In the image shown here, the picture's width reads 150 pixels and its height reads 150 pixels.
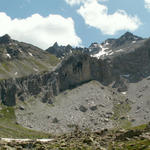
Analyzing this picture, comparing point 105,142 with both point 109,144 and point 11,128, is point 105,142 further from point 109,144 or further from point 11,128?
point 11,128

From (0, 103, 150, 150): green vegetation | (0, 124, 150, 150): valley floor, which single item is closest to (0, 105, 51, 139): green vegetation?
(0, 103, 150, 150): green vegetation

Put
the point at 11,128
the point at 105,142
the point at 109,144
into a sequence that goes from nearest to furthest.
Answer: the point at 109,144, the point at 105,142, the point at 11,128

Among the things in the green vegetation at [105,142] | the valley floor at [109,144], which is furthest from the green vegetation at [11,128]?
the valley floor at [109,144]

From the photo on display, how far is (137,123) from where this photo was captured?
176125 mm

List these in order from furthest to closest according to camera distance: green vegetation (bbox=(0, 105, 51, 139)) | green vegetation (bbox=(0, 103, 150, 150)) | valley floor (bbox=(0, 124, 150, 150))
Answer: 1. green vegetation (bbox=(0, 105, 51, 139))
2. green vegetation (bbox=(0, 103, 150, 150))
3. valley floor (bbox=(0, 124, 150, 150))

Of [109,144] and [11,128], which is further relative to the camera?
[11,128]

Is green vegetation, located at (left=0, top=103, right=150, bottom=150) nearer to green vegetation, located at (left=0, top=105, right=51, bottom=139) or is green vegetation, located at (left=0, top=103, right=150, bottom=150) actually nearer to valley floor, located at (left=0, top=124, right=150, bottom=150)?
valley floor, located at (left=0, top=124, right=150, bottom=150)

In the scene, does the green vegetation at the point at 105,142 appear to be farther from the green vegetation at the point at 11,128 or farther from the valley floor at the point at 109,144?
the green vegetation at the point at 11,128

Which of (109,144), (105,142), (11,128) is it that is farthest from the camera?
(11,128)

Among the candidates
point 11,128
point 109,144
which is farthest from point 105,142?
point 11,128

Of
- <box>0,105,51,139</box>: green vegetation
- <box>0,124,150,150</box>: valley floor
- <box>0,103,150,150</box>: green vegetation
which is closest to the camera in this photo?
<box>0,124,150,150</box>: valley floor

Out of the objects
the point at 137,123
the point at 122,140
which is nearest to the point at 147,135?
the point at 122,140

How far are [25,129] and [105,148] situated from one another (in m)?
125

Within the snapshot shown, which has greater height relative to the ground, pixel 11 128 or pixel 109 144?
pixel 109 144
